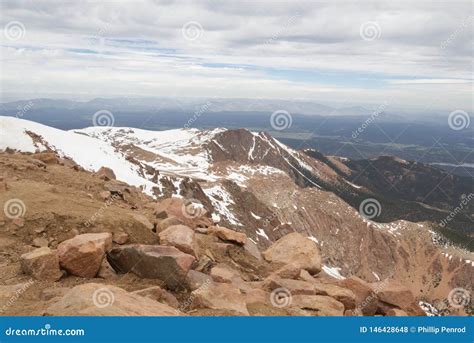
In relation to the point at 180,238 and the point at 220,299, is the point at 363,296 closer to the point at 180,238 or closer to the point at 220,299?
the point at 220,299

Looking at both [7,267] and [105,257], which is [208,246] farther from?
[7,267]

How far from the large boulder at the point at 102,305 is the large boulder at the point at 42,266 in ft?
10.4

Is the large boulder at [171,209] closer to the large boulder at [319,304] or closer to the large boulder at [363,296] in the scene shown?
the large boulder at [319,304]

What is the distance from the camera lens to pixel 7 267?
16.8 m

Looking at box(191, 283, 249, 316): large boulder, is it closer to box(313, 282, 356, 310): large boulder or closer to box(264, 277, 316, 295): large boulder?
box(264, 277, 316, 295): large boulder

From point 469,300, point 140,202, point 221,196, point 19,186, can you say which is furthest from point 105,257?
point 469,300

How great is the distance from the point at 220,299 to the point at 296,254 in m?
8.70

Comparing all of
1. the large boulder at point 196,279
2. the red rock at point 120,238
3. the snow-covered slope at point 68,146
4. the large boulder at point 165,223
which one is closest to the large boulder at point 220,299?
the large boulder at point 196,279

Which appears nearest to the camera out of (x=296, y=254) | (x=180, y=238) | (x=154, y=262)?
(x=154, y=262)

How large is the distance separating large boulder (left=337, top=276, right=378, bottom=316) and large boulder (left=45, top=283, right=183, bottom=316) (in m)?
9.68

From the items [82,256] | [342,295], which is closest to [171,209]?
[82,256]

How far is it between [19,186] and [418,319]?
20771mm

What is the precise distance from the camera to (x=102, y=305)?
12.3m

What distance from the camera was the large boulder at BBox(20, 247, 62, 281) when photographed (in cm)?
1581
